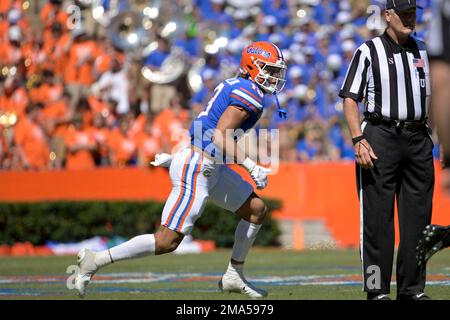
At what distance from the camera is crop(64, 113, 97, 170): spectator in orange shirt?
1467cm

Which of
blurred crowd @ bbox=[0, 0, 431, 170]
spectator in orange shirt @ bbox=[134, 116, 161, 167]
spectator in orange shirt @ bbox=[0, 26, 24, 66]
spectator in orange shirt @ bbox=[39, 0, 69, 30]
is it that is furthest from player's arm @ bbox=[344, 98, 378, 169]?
spectator in orange shirt @ bbox=[0, 26, 24, 66]

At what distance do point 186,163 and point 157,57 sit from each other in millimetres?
9201

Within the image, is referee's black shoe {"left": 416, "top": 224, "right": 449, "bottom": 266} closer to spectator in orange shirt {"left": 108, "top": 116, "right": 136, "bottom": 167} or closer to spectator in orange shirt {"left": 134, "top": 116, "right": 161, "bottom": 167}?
spectator in orange shirt {"left": 134, "top": 116, "right": 161, "bottom": 167}

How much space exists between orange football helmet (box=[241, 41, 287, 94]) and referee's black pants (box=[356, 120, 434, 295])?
902mm

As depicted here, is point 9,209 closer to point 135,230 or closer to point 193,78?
A: point 135,230

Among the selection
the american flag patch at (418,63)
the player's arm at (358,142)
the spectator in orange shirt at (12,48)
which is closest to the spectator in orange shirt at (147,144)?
the spectator in orange shirt at (12,48)

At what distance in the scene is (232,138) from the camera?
668cm

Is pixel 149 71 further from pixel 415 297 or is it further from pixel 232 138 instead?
pixel 415 297

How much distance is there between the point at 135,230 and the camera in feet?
45.9

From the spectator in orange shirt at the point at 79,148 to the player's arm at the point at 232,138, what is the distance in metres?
8.14

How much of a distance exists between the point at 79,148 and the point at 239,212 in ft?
25.8

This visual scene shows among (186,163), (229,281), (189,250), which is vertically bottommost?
(189,250)

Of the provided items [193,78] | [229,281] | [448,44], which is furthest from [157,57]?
[448,44]

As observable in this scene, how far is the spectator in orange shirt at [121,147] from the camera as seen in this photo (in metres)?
14.6
